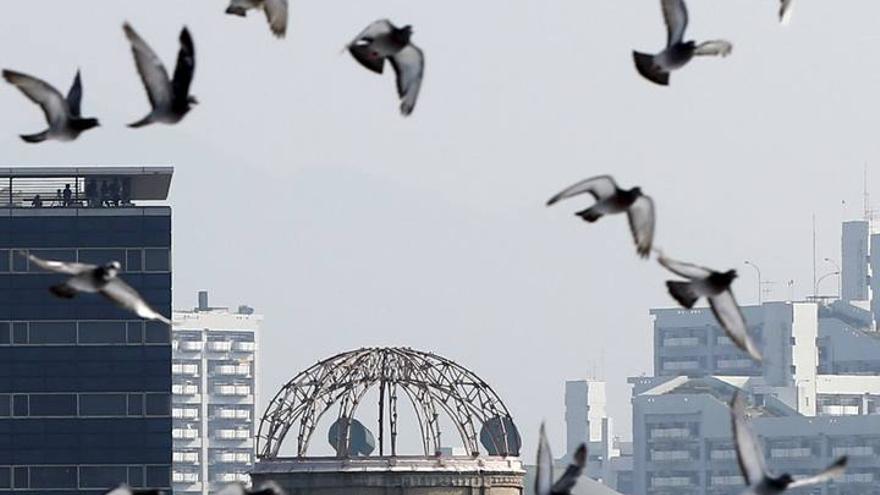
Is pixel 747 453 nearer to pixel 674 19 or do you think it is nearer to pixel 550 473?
pixel 550 473

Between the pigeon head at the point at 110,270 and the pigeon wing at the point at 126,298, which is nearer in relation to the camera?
the pigeon wing at the point at 126,298

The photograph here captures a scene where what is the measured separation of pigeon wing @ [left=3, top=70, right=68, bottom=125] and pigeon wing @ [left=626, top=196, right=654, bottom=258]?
620 cm

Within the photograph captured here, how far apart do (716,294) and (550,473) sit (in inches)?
158

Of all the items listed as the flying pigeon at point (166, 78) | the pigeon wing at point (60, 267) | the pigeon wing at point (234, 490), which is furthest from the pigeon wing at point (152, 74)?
the pigeon wing at point (234, 490)

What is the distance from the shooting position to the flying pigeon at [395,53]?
43875mm

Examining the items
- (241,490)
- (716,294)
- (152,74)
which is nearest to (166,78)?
(152,74)

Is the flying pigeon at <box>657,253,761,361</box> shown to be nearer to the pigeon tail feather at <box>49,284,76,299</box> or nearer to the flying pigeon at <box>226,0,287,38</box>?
the flying pigeon at <box>226,0,287,38</box>

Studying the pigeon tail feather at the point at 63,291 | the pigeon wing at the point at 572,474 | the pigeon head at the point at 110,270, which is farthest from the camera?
the pigeon head at the point at 110,270

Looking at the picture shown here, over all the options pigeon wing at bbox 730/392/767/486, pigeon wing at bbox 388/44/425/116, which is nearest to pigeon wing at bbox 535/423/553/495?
pigeon wing at bbox 730/392/767/486

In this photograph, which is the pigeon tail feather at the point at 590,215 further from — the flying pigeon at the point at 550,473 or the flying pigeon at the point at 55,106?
the flying pigeon at the point at 55,106

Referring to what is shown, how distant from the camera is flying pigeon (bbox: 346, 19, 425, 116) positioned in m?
43.9

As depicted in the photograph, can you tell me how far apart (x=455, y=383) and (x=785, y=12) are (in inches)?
2045

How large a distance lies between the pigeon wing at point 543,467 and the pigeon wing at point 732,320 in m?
2.90

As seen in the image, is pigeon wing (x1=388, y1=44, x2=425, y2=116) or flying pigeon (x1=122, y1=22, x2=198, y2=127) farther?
pigeon wing (x1=388, y1=44, x2=425, y2=116)
